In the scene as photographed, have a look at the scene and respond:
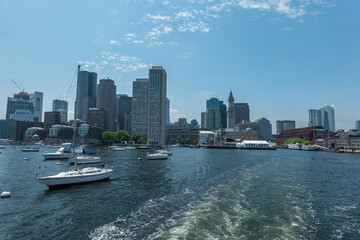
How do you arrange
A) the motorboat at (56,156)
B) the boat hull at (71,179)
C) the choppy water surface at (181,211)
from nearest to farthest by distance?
the choppy water surface at (181,211)
the boat hull at (71,179)
the motorboat at (56,156)

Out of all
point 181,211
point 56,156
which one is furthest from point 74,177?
point 56,156

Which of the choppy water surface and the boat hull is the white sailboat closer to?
the boat hull

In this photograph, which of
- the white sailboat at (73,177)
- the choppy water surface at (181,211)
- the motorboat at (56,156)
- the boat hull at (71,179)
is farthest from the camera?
the motorboat at (56,156)

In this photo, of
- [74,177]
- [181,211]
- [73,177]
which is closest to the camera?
[181,211]

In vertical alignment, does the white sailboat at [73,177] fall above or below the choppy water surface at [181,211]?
above

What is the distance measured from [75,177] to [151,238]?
1078 inches

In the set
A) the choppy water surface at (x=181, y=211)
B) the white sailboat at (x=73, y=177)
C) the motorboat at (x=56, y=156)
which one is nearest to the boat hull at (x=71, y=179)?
the white sailboat at (x=73, y=177)

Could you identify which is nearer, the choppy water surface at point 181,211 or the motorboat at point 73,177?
the choppy water surface at point 181,211

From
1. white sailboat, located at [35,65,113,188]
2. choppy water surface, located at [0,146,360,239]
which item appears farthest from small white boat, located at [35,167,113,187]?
choppy water surface, located at [0,146,360,239]

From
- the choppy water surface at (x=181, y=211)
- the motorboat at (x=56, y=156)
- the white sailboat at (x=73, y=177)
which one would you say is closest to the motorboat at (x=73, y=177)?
the white sailboat at (x=73, y=177)

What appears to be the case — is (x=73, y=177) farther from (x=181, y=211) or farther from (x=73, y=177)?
(x=181, y=211)

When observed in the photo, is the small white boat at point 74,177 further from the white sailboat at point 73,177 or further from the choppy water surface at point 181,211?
the choppy water surface at point 181,211

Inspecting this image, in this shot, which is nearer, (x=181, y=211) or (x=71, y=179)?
(x=181, y=211)

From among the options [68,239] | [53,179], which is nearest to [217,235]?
[68,239]
